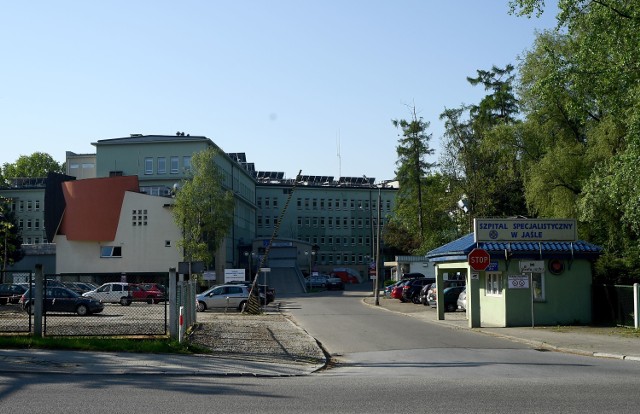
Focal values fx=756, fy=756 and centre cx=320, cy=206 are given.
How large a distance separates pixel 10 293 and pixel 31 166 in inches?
3179

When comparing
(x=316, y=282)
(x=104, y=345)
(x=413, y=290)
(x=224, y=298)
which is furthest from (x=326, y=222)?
(x=104, y=345)

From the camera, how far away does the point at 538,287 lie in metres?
30.3

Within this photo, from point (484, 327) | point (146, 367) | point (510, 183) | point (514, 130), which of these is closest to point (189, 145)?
point (510, 183)

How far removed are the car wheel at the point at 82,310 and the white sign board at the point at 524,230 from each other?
1883 centimetres

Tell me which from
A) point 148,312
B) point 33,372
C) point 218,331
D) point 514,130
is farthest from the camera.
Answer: point 514,130

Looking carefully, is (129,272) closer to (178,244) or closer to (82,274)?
(82,274)

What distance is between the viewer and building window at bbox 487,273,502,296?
31220mm

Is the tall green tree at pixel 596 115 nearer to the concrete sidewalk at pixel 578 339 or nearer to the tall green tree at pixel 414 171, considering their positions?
the concrete sidewalk at pixel 578 339

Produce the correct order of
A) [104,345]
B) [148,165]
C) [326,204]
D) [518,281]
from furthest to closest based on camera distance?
[326,204] → [148,165] → [518,281] → [104,345]

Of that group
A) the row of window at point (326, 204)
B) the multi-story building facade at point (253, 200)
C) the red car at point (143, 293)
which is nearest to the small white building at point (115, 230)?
the multi-story building facade at point (253, 200)

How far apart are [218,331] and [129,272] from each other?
5092cm

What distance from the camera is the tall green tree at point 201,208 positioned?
66.3m

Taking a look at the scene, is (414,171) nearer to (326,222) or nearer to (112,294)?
(112,294)

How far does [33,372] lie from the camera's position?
1495 centimetres
